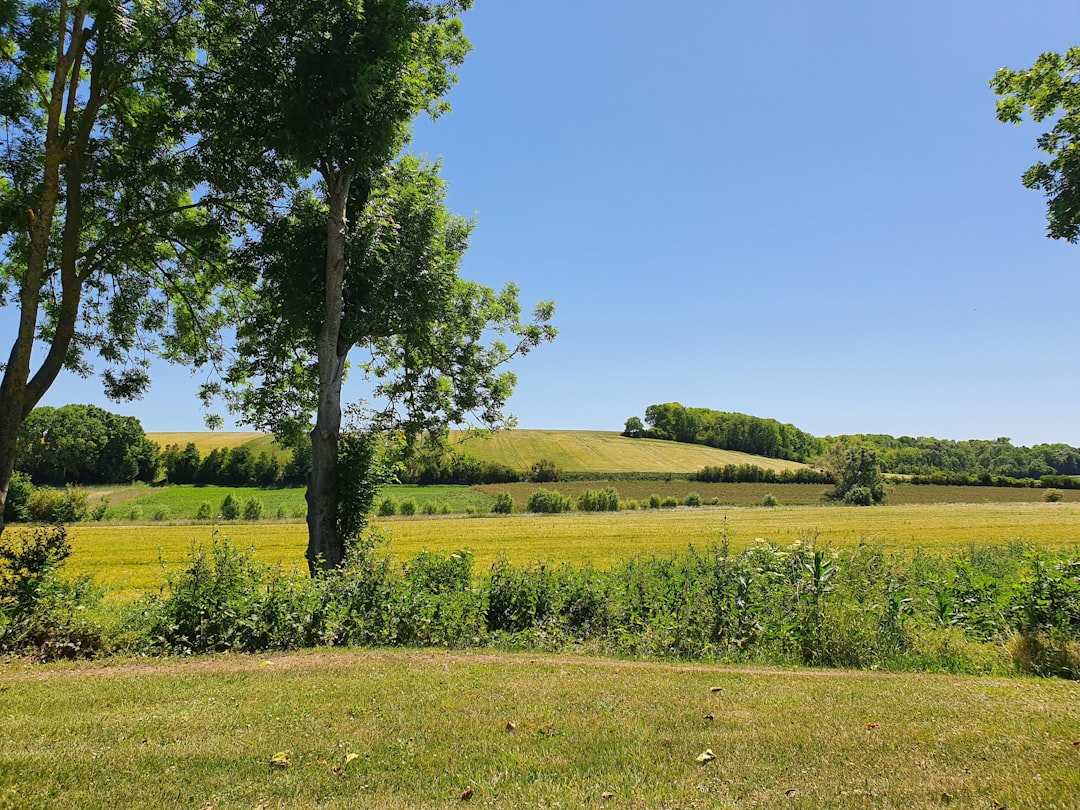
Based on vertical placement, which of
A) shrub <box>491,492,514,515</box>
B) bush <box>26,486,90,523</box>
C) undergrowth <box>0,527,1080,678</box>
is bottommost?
shrub <box>491,492,514,515</box>

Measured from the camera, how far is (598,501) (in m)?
80.5

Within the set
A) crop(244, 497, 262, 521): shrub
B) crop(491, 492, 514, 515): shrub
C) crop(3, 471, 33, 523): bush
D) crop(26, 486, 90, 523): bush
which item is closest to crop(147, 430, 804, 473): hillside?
crop(491, 492, 514, 515): shrub

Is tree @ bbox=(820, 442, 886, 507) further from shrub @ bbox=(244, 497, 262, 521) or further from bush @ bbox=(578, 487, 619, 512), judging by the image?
shrub @ bbox=(244, 497, 262, 521)

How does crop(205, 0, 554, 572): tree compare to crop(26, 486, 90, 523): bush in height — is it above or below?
above

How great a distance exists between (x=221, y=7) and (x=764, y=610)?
1505 cm

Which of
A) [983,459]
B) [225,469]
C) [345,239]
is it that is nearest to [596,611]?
[345,239]

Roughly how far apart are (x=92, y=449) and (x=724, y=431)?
11936cm

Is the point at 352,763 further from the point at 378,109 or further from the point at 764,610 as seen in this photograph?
the point at 378,109

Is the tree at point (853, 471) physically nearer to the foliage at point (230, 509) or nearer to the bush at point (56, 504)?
the foliage at point (230, 509)

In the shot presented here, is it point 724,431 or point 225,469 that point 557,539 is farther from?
point 724,431

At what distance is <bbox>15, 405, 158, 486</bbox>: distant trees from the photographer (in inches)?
2975

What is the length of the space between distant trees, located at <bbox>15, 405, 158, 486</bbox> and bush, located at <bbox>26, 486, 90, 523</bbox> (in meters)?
19.8

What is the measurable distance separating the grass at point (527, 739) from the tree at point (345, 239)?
5.40 metres

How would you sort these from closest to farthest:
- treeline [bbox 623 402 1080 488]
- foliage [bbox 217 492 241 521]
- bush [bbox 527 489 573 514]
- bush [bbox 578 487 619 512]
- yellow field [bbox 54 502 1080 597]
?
1. yellow field [bbox 54 502 1080 597]
2. foliage [bbox 217 492 241 521]
3. bush [bbox 527 489 573 514]
4. bush [bbox 578 487 619 512]
5. treeline [bbox 623 402 1080 488]
